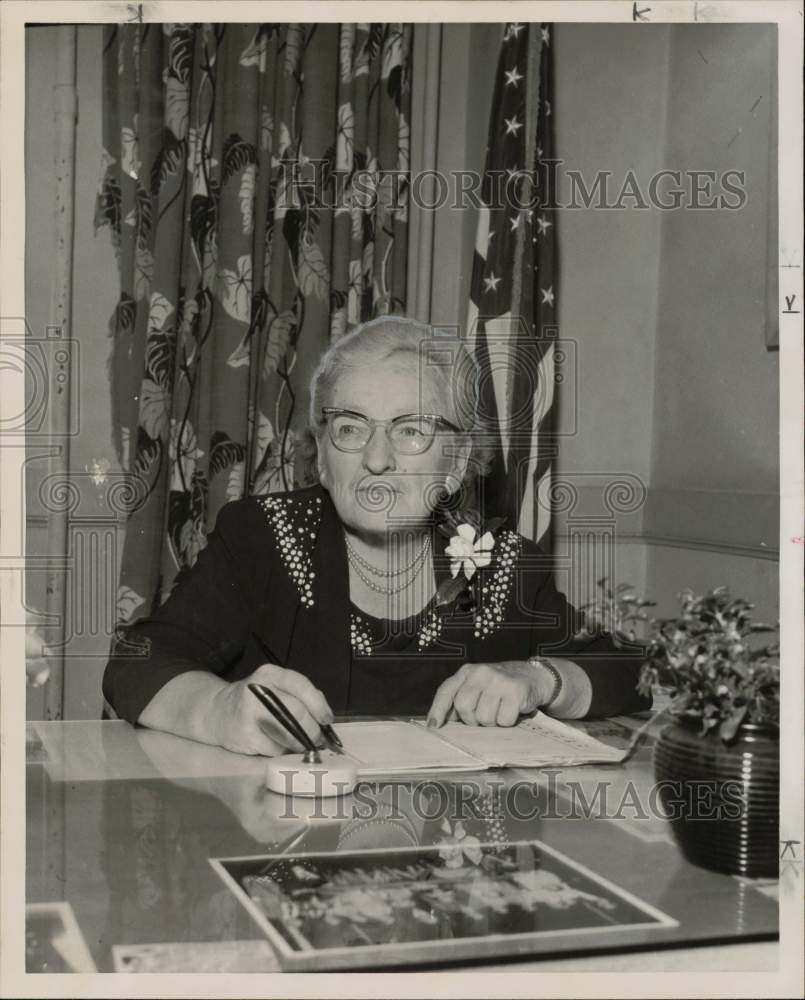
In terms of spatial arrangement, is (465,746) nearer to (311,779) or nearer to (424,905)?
(311,779)

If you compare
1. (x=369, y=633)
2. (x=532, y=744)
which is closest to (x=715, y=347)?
(x=369, y=633)

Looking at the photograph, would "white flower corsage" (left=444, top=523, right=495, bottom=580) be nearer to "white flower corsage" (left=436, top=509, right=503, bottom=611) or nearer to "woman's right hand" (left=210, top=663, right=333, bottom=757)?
"white flower corsage" (left=436, top=509, right=503, bottom=611)

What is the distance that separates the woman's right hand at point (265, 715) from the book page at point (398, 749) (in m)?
0.05

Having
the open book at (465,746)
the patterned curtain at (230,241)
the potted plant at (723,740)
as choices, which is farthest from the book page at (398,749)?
the patterned curtain at (230,241)

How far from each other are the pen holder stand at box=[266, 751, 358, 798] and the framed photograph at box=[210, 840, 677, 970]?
147mm

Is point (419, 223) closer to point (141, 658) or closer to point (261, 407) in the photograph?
point (261, 407)

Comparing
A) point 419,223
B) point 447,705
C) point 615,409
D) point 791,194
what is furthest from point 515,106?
point 447,705

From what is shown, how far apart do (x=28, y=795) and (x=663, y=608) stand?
0.70 m

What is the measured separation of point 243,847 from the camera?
96 centimetres

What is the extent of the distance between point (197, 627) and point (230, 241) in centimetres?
123

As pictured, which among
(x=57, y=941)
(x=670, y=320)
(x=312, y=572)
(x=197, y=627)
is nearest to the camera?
(x=57, y=941)

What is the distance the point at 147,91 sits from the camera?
8.40 feet

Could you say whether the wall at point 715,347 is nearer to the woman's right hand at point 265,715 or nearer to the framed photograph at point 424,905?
the woman's right hand at point 265,715

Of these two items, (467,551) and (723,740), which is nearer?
(723,740)
